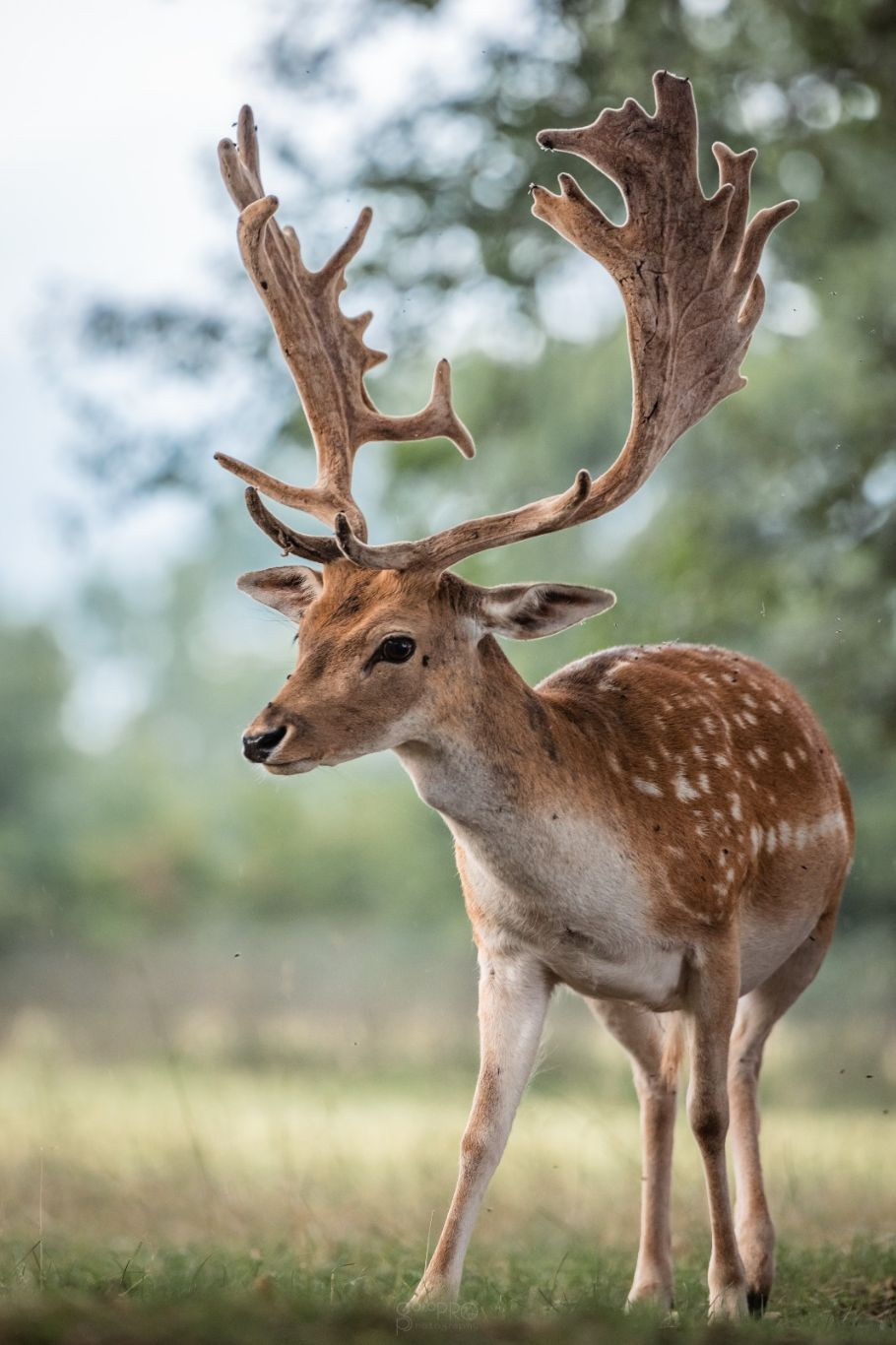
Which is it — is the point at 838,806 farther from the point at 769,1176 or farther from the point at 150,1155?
the point at 150,1155

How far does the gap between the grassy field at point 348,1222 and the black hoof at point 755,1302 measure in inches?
3.0

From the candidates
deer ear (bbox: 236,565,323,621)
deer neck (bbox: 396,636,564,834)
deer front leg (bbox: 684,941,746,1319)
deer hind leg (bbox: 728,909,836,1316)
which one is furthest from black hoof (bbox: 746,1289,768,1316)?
deer ear (bbox: 236,565,323,621)

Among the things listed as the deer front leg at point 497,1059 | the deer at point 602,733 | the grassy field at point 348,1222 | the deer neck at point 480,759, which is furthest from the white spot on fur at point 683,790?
the grassy field at point 348,1222

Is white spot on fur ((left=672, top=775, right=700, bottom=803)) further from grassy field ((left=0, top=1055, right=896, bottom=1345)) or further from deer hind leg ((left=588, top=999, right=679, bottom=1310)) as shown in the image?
grassy field ((left=0, top=1055, right=896, bottom=1345))

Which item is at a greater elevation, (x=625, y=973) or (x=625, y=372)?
(x=625, y=372)

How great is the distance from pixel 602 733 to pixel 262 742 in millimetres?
1197

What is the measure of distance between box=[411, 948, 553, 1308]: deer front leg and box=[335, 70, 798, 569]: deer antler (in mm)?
1348

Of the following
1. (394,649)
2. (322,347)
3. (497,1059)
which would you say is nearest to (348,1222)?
(497,1059)

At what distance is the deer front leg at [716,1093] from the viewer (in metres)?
5.12

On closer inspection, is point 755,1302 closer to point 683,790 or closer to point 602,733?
point 683,790

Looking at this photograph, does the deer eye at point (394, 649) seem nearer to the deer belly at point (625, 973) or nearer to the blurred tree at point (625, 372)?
the deer belly at point (625, 973)

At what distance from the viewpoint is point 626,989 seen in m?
→ 5.10

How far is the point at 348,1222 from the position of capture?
7.05 m

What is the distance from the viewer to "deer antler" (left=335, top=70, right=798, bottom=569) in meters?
5.32
